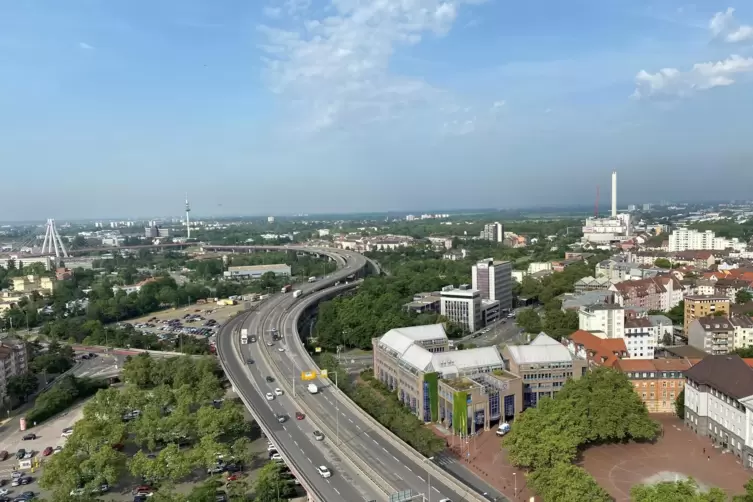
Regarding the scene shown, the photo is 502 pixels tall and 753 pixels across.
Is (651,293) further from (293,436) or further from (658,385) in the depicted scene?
(293,436)

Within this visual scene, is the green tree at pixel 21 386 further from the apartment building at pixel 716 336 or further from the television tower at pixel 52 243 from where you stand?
the television tower at pixel 52 243

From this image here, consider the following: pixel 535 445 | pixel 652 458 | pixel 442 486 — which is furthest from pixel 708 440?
pixel 442 486

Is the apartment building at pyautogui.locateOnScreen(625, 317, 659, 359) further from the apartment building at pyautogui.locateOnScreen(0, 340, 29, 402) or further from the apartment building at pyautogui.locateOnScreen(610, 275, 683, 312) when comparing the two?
the apartment building at pyautogui.locateOnScreen(0, 340, 29, 402)

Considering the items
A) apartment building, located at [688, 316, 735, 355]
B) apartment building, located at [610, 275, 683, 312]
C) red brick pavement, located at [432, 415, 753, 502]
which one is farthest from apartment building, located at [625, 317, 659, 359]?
apartment building, located at [610, 275, 683, 312]

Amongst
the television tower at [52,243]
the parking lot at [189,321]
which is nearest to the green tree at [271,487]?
the parking lot at [189,321]

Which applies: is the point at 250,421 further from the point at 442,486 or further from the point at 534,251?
the point at 534,251

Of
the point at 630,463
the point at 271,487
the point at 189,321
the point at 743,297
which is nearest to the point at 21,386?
the point at 271,487

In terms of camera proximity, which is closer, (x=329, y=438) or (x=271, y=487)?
(x=271, y=487)

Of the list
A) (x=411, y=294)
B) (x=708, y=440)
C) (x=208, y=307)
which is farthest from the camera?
(x=208, y=307)
